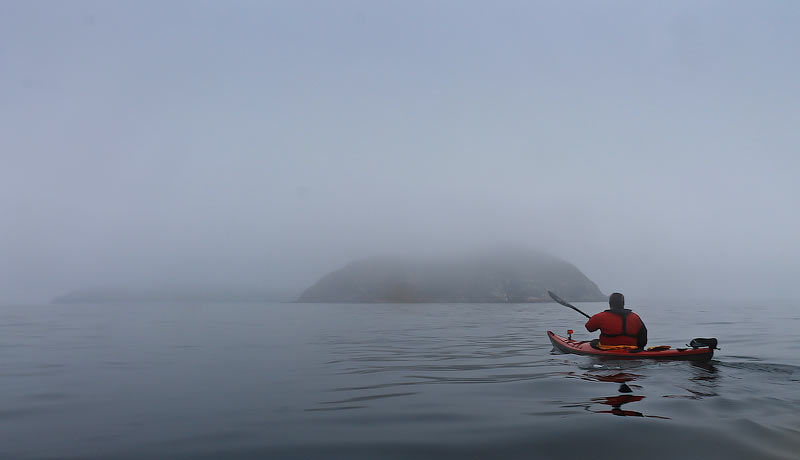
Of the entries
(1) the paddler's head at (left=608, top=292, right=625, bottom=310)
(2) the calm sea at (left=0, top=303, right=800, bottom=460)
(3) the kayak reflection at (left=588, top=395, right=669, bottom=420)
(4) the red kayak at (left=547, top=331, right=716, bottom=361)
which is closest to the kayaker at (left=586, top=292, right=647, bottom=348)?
(1) the paddler's head at (left=608, top=292, right=625, bottom=310)

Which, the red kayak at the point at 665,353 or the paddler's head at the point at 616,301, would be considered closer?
the red kayak at the point at 665,353

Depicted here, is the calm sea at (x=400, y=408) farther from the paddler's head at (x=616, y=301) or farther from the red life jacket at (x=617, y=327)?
the paddler's head at (x=616, y=301)

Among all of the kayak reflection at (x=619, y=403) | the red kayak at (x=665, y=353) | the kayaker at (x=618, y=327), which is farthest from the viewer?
the kayaker at (x=618, y=327)

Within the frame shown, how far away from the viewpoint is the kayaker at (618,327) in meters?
15.1

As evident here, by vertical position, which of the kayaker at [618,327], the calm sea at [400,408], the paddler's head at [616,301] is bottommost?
the calm sea at [400,408]

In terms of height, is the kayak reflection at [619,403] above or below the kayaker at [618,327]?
below

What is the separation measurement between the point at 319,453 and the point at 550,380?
741cm

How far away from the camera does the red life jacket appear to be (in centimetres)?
1513

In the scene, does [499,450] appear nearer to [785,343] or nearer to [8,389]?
[8,389]

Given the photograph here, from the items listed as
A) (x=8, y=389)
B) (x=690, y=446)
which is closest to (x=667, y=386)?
(x=690, y=446)

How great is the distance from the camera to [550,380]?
12000 mm

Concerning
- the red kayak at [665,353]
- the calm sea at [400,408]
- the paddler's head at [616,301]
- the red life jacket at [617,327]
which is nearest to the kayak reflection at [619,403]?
the calm sea at [400,408]

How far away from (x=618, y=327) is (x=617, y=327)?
3cm

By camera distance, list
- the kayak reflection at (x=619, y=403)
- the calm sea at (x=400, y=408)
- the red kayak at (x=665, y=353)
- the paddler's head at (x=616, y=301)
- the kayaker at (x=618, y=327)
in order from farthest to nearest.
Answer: the paddler's head at (x=616, y=301) → the kayaker at (x=618, y=327) → the red kayak at (x=665, y=353) → the kayak reflection at (x=619, y=403) → the calm sea at (x=400, y=408)
